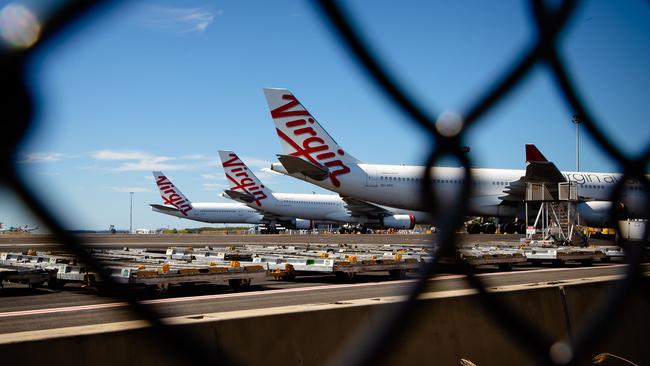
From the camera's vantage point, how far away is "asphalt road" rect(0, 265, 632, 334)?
7316mm

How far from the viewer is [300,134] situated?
816 inches

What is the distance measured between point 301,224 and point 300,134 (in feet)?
113

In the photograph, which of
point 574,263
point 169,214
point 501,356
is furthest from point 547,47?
point 169,214

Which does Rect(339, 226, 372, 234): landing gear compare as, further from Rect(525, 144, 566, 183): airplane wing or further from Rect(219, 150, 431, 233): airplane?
Rect(525, 144, 566, 183): airplane wing

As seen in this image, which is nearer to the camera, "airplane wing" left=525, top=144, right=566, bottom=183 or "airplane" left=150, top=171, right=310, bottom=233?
"airplane wing" left=525, top=144, right=566, bottom=183

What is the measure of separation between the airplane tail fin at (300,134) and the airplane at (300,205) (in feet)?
54.9

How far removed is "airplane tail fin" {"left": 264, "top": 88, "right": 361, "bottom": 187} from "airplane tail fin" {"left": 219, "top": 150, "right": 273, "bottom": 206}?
19800 mm

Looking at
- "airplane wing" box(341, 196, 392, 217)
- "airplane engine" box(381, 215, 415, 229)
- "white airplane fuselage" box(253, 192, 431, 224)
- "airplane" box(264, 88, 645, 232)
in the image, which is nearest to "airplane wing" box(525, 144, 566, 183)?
"airplane" box(264, 88, 645, 232)

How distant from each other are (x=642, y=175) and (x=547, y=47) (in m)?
0.72

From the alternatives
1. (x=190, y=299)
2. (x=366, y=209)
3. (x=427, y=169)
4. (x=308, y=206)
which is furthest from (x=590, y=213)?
(x=427, y=169)

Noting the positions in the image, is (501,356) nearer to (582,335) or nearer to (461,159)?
(582,335)

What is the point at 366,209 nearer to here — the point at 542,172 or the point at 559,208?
the point at 542,172

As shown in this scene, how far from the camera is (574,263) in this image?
17672mm

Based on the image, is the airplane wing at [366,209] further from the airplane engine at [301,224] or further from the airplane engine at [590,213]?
the airplane engine at [590,213]
